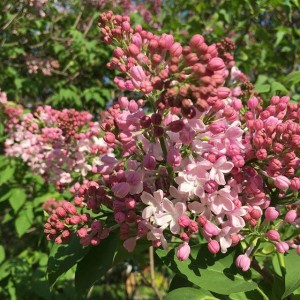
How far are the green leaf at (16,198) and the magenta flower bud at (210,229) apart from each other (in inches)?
100

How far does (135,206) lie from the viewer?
138 centimetres

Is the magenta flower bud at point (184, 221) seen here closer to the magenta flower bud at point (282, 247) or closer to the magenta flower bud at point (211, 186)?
the magenta flower bud at point (211, 186)

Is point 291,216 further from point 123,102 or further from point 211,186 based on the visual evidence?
point 123,102

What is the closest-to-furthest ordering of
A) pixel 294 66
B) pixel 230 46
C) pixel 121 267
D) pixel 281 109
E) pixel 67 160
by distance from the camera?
pixel 281 109 → pixel 230 46 → pixel 67 160 → pixel 294 66 → pixel 121 267

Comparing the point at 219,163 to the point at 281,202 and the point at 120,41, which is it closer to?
the point at 281,202

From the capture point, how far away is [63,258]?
5.17 ft

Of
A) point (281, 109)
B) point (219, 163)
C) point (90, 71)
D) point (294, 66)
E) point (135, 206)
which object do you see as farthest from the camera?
point (90, 71)

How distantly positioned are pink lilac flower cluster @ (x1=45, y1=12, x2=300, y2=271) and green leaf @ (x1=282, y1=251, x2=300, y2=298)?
0.07 m

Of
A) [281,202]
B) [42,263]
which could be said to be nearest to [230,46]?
[281,202]

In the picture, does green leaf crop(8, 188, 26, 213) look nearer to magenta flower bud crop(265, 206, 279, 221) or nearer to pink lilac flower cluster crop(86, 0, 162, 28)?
magenta flower bud crop(265, 206, 279, 221)

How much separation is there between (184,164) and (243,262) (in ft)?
1.30

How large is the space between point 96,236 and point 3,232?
15.4 feet

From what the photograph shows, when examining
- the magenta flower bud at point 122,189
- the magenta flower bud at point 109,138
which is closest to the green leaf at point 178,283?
the magenta flower bud at point 122,189

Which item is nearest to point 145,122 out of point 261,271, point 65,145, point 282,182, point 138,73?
point 138,73
